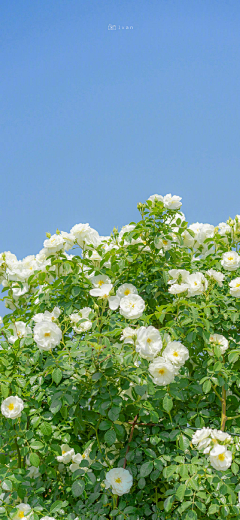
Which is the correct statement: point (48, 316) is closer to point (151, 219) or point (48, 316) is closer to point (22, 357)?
point (22, 357)

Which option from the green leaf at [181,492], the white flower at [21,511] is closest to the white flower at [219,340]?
the green leaf at [181,492]

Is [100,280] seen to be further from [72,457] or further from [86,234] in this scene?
[72,457]

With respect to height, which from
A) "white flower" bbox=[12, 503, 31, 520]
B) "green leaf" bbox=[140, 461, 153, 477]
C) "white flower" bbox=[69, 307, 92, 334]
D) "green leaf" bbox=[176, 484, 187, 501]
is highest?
"white flower" bbox=[69, 307, 92, 334]

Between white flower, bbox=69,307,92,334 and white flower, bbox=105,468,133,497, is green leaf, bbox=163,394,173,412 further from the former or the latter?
white flower, bbox=69,307,92,334

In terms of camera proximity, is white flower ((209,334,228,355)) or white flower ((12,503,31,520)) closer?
white flower ((12,503,31,520))

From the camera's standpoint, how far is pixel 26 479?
1.98 meters

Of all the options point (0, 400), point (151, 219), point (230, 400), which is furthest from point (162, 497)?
point (151, 219)

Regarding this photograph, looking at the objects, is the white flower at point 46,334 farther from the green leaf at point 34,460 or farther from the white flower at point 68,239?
the white flower at point 68,239

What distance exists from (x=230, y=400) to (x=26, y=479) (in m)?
1.05

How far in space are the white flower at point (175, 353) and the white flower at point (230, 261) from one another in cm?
66

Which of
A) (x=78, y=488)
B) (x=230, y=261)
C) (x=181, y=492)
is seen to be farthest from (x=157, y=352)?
(x=230, y=261)

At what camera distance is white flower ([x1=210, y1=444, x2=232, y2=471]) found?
1.68 metres

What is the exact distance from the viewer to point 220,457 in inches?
67.3

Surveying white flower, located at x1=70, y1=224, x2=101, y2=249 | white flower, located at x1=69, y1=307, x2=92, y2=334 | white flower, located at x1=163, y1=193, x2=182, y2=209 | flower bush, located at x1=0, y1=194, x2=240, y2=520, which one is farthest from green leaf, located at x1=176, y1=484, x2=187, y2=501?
white flower, located at x1=163, y1=193, x2=182, y2=209
